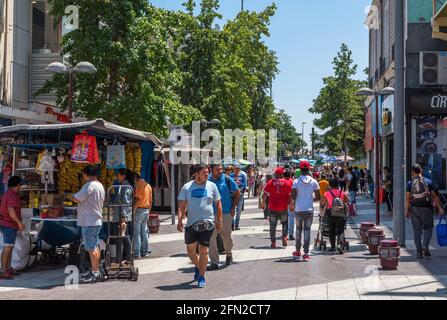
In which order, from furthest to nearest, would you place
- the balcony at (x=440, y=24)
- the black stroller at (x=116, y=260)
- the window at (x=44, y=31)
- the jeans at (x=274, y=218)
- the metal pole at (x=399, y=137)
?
→ the window at (x=44, y=31)
the balcony at (x=440, y=24)
the jeans at (x=274, y=218)
the metal pole at (x=399, y=137)
the black stroller at (x=116, y=260)

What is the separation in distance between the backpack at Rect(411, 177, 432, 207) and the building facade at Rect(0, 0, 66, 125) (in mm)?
12991

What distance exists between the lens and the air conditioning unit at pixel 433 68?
22.6m

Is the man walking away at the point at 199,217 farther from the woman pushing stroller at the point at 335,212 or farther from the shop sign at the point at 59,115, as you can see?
the shop sign at the point at 59,115

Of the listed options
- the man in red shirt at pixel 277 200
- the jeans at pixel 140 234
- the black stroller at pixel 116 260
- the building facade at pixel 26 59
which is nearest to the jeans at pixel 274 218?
the man in red shirt at pixel 277 200

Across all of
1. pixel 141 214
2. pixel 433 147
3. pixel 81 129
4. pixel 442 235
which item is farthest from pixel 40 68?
pixel 442 235

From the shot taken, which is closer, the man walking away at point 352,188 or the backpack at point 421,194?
the backpack at point 421,194

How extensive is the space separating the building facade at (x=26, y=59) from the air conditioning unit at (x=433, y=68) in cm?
1255

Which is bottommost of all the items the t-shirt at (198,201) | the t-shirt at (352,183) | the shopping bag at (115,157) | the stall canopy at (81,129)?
the t-shirt at (198,201)

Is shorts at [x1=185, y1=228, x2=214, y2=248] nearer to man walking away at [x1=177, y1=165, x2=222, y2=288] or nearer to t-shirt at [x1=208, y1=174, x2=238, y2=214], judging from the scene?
man walking away at [x1=177, y1=165, x2=222, y2=288]

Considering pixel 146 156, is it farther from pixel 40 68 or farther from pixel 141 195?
pixel 40 68

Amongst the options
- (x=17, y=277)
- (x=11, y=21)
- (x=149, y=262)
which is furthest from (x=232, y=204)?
(x=11, y=21)

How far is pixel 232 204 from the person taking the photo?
1240cm

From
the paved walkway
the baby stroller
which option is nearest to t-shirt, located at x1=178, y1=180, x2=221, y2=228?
the paved walkway

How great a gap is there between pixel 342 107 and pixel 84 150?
4051 cm
